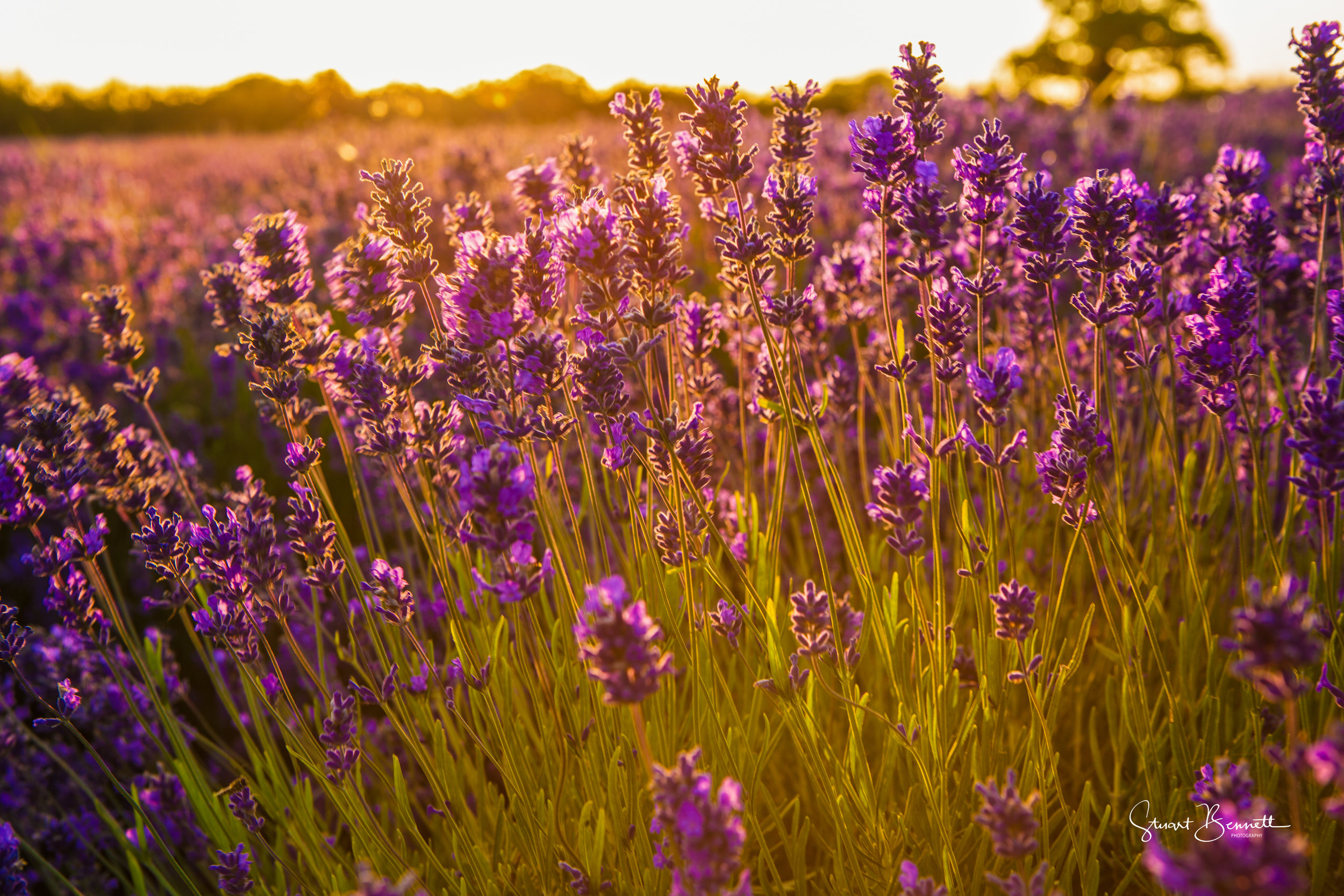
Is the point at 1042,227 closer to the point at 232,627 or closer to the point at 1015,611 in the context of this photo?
the point at 1015,611

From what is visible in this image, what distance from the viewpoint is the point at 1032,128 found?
746cm

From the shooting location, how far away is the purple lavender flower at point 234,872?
1.75m

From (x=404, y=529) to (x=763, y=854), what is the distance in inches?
116

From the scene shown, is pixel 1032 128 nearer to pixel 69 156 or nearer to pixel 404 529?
pixel 404 529

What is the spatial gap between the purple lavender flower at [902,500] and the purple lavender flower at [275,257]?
1.38 meters

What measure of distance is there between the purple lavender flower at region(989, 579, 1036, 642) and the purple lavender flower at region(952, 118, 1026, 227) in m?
0.74

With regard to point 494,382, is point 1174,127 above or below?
above

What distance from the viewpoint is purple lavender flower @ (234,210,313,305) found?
1.89 metres

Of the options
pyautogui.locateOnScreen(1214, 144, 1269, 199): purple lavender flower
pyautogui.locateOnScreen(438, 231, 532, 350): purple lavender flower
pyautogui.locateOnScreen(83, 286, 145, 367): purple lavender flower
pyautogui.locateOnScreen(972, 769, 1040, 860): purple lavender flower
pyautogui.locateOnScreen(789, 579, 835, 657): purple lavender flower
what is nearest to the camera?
pyautogui.locateOnScreen(972, 769, 1040, 860): purple lavender flower

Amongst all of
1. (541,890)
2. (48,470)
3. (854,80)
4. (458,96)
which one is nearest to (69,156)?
(458,96)

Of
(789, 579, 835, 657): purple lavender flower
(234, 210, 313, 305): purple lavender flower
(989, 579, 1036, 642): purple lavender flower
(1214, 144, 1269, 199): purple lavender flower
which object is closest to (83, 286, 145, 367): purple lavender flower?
(234, 210, 313, 305): purple lavender flower

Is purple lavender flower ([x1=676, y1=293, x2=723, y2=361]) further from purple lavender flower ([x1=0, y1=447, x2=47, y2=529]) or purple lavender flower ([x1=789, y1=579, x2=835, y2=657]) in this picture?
purple lavender flower ([x1=0, y1=447, x2=47, y2=529])

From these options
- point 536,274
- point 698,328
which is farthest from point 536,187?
point 536,274

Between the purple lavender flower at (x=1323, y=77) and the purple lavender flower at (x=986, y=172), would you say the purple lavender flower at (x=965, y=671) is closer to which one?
the purple lavender flower at (x=986, y=172)
